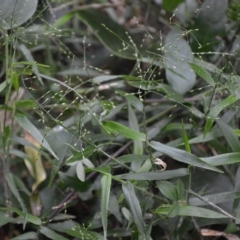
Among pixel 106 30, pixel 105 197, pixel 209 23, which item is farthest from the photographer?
pixel 106 30

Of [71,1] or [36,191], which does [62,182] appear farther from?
[71,1]

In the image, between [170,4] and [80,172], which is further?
[170,4]

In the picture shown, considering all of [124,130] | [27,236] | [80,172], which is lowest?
[27,236]

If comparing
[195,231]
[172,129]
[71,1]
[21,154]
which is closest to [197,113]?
[172,129]

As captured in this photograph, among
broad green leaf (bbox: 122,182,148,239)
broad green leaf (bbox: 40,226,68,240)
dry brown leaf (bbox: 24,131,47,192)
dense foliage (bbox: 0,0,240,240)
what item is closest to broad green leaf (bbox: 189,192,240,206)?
dense foliage (bbox: 0,0,240,240)

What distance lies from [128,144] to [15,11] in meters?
0.36

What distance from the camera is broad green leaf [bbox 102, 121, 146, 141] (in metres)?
0.76

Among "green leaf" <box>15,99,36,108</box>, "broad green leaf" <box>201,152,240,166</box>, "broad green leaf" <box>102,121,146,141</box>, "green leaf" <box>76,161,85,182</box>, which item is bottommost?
"green leaf" <box>76,161,85,182</box>

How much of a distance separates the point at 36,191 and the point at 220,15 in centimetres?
59

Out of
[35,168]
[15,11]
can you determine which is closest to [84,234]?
[35,168]

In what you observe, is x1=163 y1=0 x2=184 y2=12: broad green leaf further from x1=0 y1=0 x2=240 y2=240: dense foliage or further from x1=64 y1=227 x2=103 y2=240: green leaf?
x1=64 y1=227 x2=103 y2=240: green leaf

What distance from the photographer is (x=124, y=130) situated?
2.57ft

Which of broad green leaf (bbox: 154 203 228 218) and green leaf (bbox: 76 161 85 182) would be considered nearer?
broad green leaf (bbox: 154 203 228 218)

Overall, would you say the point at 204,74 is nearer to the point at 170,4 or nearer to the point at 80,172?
the point at 80,172
